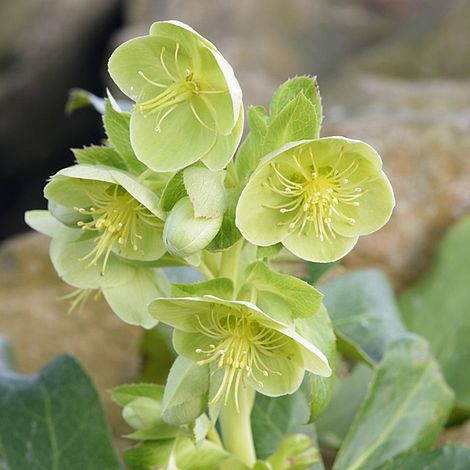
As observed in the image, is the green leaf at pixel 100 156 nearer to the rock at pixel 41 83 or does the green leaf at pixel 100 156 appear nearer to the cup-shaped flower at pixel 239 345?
the cup-shaped flower at pixel 239 345

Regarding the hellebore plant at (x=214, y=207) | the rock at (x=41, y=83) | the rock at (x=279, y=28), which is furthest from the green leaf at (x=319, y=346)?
the rock at (x=41, y=83)

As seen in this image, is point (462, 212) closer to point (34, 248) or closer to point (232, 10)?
point (34, 248)

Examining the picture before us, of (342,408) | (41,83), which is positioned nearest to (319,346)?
(342,408)

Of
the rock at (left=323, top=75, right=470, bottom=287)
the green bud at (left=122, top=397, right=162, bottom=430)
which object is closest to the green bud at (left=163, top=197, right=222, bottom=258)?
the green bud at (left=122, top=397, right=162, bottom=430)

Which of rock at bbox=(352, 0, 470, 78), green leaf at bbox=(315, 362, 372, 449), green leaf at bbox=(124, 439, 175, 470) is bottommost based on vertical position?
green leaf at bbox=(315, 362, 372, 449)

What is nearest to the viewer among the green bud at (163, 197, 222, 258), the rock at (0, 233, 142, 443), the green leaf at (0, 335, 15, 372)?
the green bud at (163, 197, 222, 258)

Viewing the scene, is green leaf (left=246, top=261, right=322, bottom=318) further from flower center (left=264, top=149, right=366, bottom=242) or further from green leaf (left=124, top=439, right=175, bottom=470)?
green leaf (left=124, top=439, right=175, bottom=470)

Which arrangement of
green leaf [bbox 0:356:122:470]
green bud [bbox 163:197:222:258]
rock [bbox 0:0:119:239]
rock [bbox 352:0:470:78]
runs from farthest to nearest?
1. rock [bbox 0:0:119:239]
2. rock [bbox 352:0:470:78]
3. green leaf [bbox 0:356:122:470]
4. green bud [bbox 163:197:222:258]
